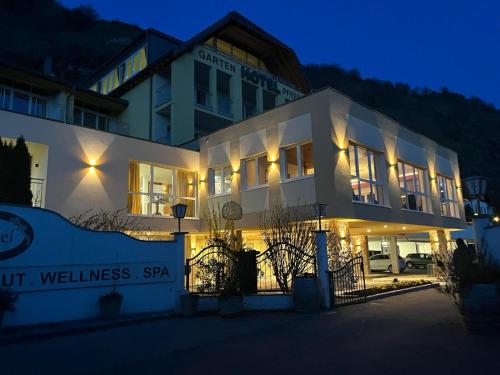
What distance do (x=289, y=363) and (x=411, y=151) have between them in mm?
15327

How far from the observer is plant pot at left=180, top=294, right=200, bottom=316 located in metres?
10.2

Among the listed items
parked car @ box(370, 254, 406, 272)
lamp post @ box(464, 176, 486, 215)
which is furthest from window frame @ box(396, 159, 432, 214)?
parked car @ box(370, 254, 406, 272)

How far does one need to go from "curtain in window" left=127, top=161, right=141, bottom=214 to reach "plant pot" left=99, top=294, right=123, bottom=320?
7345 millimetres

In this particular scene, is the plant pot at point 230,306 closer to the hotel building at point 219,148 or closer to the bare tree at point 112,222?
the bare tree at point 112,222

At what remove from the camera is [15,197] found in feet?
33.1

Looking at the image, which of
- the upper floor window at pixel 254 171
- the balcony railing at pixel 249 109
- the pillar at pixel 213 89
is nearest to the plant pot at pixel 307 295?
the upper floor window at pixel 254 171

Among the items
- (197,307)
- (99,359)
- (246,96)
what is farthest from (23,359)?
(246,96)

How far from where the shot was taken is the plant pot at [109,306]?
363 inches

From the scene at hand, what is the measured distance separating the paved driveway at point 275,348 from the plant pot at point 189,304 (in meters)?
0.78

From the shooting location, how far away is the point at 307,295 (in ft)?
33.2

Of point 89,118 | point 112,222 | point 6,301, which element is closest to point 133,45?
point 89,118

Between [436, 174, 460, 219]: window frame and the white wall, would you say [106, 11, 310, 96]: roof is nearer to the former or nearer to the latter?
[436, 174, 460, 219]: window frame

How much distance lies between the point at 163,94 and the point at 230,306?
1708 cm

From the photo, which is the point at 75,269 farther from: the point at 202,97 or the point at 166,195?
the point at 202,97
